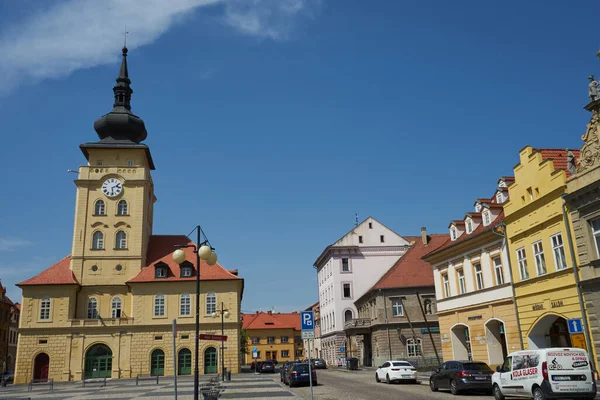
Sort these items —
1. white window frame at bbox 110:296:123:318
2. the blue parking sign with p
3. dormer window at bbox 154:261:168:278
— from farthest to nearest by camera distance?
dormer window at bbox 154:261:168:278 → white window frame at bbox 110:296:123:318 → the blue parking sign with p

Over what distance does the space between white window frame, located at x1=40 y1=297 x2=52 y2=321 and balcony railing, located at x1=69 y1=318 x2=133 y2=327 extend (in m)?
2.37

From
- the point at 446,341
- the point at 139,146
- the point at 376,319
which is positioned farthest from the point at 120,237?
the point at 446,341

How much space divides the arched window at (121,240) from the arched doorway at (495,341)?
39.4m

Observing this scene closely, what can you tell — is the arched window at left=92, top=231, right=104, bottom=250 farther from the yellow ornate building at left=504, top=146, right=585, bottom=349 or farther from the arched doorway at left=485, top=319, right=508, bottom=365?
the yellow ornate building at left=504, top=146, right=585, bottom=349

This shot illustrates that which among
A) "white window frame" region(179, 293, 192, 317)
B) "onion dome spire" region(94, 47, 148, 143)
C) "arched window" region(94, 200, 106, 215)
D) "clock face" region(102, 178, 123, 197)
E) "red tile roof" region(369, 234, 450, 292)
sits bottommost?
"white window frame" region(179, 293, 192, 317)

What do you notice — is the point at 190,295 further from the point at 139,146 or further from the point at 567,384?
the point at 567,384

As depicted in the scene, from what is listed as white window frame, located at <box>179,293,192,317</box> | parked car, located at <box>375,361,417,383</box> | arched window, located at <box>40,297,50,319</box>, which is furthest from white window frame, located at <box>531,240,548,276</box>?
arched window, located at <box>40,297,50,319</box>

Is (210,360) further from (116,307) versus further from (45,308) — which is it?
(45,308)

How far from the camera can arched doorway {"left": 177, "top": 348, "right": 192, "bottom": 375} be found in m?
51.9

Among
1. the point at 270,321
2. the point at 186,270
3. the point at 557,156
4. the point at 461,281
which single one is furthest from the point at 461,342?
the point at 270,321

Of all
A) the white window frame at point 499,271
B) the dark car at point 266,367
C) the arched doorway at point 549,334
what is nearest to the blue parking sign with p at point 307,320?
the arched doorway at point 549,334

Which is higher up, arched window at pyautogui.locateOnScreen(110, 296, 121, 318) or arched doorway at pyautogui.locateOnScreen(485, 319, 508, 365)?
arched window at pyautogui.locateOnScreen(110, 296, 121, 318)

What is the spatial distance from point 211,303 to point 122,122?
22.3m

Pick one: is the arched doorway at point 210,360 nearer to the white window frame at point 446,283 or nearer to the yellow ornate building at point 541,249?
the white window frame at point 446,283
